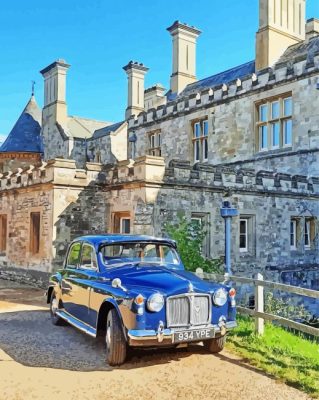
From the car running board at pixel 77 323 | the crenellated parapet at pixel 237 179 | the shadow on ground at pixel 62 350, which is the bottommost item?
the shadow on ground at pixel 62 350

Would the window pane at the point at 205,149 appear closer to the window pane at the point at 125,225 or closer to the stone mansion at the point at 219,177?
the stone mansion at the point at 219,177

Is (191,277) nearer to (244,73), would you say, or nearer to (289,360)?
(289,360)

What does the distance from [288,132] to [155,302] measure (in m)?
14.0

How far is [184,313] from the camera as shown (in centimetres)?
591

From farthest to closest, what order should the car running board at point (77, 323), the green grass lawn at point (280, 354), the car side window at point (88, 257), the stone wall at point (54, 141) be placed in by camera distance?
1. the stone wall at point (54, 141)
2. the car side window at point (88, 257)
3. the car running board at point (77, 323)
4. the green grass lawn at point (280, 354)

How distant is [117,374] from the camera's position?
5.57 meters

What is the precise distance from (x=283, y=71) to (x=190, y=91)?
9259mm

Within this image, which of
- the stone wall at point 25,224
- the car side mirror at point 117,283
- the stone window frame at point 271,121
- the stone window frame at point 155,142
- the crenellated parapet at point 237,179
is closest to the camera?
the car side mirror at point 117,283

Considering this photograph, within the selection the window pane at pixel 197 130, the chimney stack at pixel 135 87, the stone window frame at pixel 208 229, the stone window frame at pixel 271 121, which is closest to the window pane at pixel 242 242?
the stone window frame at pixel 208 229

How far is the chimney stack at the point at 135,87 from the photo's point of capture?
29969 mm

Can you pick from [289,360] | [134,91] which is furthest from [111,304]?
[134,91]

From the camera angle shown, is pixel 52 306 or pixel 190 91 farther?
pixel 190 91

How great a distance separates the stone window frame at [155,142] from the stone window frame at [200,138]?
2.48m

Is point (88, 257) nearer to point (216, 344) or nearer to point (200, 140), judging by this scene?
point (216, 344)
